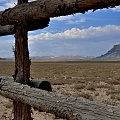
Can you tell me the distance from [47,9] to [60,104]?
106cm

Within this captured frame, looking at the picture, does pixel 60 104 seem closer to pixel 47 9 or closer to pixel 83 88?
pixel 47 9

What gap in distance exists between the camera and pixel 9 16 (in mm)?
4352

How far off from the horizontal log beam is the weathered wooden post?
167 mm

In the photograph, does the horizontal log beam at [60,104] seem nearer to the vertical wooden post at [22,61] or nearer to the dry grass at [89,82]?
the vertical wooden post at [22,61]

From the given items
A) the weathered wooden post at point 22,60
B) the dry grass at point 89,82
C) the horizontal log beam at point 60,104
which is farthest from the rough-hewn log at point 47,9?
the dry grass at point 89,82

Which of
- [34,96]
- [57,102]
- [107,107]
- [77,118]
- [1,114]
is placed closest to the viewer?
[107,107]

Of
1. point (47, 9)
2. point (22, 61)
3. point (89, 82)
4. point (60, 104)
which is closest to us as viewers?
point (60, 104)

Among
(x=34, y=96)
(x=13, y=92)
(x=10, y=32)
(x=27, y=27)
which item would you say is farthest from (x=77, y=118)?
(x=10, y=32)

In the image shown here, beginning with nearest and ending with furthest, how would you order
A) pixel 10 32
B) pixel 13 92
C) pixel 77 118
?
pixel 77 118 → pixel 13 92 → pixel 10 32

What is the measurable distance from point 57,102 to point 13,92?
3.37ft

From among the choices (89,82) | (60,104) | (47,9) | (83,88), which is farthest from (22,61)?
(89,82)

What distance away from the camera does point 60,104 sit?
341 cm

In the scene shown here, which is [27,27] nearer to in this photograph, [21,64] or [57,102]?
[21,64]

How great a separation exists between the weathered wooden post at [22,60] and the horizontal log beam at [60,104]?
17cm
